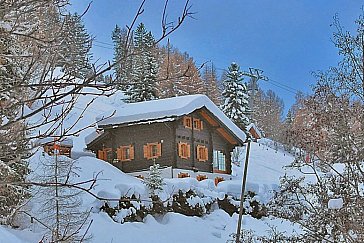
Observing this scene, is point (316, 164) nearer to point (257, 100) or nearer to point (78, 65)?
point (78, 65)

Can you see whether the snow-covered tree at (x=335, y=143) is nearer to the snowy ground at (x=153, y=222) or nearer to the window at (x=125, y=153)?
the snowy ground at (x=153, y=222)

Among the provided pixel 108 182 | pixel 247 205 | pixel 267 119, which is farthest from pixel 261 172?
pixel 267 119

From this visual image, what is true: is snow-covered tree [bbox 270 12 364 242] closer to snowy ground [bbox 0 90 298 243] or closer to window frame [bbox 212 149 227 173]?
snowy ground [bbox 0 90 298 243]

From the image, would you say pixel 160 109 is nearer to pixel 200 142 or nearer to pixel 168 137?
pixel 168 137

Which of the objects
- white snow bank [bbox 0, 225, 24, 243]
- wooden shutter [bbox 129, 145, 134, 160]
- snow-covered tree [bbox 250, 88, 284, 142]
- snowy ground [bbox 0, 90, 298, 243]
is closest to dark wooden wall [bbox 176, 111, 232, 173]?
wooden shutter [bbox 129, 145, 134, 160]

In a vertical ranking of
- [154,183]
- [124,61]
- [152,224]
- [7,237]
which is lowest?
[152,224]

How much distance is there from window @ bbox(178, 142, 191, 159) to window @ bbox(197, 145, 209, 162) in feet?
3.30

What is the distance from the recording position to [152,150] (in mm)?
24594

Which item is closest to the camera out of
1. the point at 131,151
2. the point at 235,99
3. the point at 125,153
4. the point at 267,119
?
the point at 131,151

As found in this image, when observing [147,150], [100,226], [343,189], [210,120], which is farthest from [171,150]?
[343,189]

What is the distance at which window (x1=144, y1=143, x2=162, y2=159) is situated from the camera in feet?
79.9

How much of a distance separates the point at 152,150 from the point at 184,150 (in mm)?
1592

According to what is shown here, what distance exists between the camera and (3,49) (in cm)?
274

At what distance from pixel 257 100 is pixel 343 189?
57.3 m
